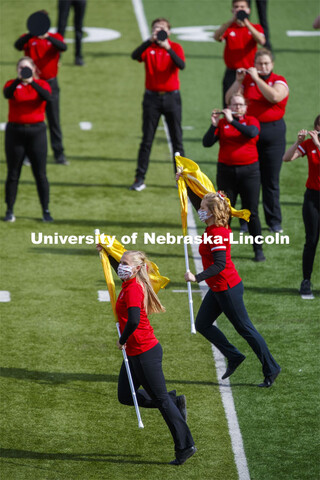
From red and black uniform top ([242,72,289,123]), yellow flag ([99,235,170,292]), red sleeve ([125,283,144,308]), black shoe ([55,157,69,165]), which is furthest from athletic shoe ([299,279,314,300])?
black shoe ([55,157,69,165])

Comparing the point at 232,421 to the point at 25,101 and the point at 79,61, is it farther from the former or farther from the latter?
the point at 79,61

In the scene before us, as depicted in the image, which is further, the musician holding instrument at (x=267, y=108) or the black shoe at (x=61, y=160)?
the black shoe at (x=61, y=160)

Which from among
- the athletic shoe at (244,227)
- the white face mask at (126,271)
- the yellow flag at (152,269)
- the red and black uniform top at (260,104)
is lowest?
the athletic shoe at (244,227)

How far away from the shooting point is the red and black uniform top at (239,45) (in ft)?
43.4

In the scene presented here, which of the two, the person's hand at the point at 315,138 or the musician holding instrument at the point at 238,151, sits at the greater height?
the person's hand at the point at 315,138

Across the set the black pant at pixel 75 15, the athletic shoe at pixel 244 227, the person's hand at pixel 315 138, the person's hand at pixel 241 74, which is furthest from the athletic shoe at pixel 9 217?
the black pant at pixel 75 15

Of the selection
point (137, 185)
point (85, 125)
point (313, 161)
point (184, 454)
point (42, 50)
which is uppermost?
point (313, 161)

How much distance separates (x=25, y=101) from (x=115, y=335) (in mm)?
3666

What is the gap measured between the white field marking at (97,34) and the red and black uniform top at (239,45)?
300 inches

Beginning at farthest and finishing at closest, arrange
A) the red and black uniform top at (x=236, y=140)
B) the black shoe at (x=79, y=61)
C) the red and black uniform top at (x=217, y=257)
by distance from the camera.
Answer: the black shoe at (x=79, y=61) → the red and black uniform top at (x=236, y=140) → the red and black uniform top at (x=217, y=257)

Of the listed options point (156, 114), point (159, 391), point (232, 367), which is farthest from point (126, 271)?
point (156, 114)

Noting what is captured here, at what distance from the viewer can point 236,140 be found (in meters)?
10.2

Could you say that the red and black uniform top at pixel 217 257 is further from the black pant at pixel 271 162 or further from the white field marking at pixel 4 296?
the black pant at pixel 271 162

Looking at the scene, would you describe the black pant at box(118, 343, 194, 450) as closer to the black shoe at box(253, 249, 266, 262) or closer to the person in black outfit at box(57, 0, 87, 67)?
the black shoe at box(253, 249, 266, 262)
